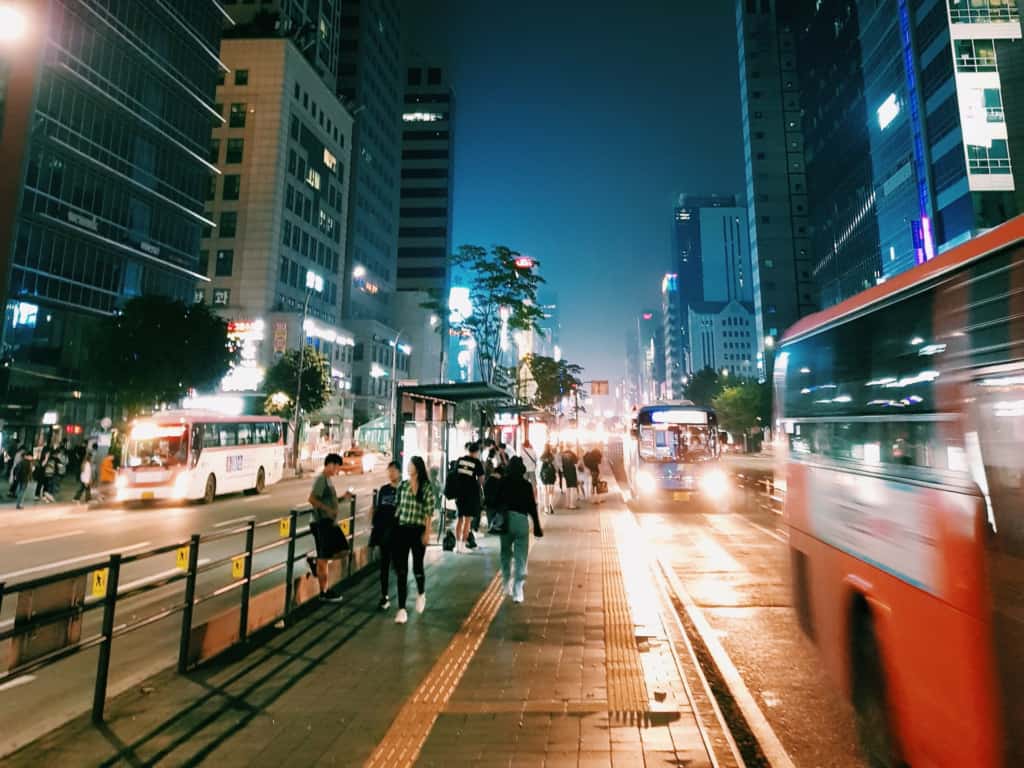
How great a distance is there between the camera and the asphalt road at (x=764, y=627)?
400 centimetres

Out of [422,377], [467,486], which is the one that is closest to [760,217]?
[422,377]

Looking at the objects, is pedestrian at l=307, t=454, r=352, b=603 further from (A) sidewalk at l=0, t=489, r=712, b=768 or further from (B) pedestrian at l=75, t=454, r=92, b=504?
(B) pedestrian at l=75, t=454, r=92, b=504

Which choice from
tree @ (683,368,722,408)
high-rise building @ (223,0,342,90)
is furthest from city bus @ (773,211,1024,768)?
tree @ (683,368,722,408)

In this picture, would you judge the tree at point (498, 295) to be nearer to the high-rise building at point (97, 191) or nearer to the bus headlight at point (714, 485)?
the bus headlight at point (714, 485)

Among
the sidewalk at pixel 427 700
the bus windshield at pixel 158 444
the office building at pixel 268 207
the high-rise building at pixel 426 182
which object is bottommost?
the sidewalk at pixel 427 700

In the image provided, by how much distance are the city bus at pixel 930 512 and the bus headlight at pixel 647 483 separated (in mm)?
13026

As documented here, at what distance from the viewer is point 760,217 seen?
103m

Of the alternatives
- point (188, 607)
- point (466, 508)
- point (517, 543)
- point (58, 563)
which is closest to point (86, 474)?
point (58, 563)

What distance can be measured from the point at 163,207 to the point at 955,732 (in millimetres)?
49697

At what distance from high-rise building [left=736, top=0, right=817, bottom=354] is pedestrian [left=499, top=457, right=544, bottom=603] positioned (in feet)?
324

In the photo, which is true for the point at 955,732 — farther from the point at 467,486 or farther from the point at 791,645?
the point at 467,486

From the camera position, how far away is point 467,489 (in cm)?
1038

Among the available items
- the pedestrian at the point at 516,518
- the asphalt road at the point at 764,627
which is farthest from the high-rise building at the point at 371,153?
the pedestrian at the point at 516,518

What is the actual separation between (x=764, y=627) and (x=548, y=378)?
5065cm
